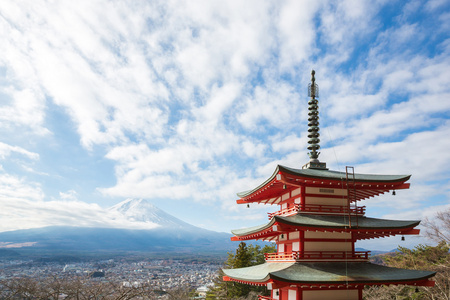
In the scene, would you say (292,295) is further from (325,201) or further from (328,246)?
(325,201)

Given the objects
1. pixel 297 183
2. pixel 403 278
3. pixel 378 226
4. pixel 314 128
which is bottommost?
pixel 403 278

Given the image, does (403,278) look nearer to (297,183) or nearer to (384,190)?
(384,190)

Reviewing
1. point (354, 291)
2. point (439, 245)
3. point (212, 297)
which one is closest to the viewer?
point (354, 291)

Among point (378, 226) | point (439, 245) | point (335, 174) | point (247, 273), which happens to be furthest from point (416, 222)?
point (439, 245)

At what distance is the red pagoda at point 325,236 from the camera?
44.6 ft

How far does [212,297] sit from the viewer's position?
3962 centimetres

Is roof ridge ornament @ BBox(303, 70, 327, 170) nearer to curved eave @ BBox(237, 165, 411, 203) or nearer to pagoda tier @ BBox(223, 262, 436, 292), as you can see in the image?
curved eave @ BBox(237, 165, 411, 203)

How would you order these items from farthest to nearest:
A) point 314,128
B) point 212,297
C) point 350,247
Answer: point 212,297 < point 314,128 < point 350,247

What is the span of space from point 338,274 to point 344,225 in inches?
82.9

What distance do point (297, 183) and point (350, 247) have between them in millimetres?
4062

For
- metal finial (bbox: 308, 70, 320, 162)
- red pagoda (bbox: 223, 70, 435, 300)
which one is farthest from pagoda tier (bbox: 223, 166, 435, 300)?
metal finial (bbox: 308, 70, 320, 162)

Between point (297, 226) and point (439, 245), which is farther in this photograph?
point (439, 245)

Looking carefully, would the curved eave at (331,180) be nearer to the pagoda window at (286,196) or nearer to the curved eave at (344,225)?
the pagoda window at (286,196)

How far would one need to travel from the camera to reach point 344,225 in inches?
561
